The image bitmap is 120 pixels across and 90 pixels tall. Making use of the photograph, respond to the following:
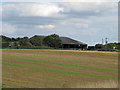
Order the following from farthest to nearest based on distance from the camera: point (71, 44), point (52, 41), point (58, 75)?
point (71, 44) → point (52, 41) → point (58, 75)

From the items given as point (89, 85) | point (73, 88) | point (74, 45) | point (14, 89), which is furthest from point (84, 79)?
point (74, 45)

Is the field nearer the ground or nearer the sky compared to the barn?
nearer the ground

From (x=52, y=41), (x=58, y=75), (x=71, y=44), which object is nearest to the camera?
(x=58, y=75)

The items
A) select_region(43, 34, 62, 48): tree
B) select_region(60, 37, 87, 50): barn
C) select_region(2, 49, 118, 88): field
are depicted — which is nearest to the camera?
select_region(2, 49, 118, 88): field

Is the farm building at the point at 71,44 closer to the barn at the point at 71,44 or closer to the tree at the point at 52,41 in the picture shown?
the barn at the point at 71,44

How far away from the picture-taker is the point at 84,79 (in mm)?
16766

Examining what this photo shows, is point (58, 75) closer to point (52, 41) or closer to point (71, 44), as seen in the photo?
point (52, 41)

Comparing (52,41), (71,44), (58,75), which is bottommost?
(58,75)

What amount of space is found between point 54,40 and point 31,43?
26.2ft

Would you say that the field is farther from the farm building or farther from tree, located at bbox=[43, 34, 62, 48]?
the farm building

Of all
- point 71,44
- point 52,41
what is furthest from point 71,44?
point 52,41

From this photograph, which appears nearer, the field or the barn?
the field

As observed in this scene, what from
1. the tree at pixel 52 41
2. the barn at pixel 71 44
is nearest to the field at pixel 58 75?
the tree at pixel 52 41

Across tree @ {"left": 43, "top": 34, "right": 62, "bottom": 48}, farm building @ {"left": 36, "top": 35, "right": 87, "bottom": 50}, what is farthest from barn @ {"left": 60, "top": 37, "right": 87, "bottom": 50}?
tree @ {"left": 43, "top": 34, "right": 62, "bottom": 48}
